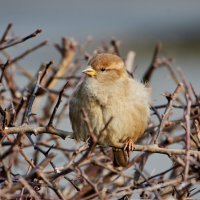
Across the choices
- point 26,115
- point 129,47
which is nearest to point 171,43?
point 129,47

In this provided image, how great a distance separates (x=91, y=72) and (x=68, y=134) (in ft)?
3.19

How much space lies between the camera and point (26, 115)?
3521mm

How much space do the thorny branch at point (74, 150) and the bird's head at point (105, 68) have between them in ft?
0.48

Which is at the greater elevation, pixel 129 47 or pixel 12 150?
pixel 12 150

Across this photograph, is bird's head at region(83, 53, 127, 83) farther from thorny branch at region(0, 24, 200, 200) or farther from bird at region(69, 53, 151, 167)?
thorny branch at region(0, 24, 200, 200)

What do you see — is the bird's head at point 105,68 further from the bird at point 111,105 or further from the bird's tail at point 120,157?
the bird's tail at point 120,157

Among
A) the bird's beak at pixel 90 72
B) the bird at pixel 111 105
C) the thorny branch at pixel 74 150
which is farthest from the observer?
the bird's beak at pixel 90 72

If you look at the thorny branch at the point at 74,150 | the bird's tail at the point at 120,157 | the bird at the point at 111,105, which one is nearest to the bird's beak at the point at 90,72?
the bird at the point at 111,105

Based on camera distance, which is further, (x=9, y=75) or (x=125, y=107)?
(x=9, y=75)

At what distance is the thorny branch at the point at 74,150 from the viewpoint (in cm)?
274

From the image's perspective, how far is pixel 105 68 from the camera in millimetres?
4535

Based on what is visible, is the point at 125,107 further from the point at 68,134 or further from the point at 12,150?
the point at 12,150

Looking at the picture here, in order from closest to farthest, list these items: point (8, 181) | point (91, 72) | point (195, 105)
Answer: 1. point (8, 181)
2. point (195, 105)
3. point (91, 72)

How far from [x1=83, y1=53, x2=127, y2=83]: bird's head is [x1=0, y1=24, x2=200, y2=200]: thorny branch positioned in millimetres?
147
